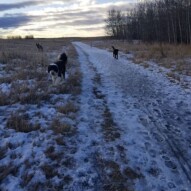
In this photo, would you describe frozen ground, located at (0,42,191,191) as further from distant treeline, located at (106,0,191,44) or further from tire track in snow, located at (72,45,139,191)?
distant treeline, located at (106,0,191,44)

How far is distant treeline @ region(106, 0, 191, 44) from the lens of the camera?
Result: 4284 cm

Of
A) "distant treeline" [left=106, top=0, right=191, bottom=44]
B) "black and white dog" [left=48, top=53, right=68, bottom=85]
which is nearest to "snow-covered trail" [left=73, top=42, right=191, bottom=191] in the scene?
"black and white dog" [left=48, top=53, right=68, bottom=85]

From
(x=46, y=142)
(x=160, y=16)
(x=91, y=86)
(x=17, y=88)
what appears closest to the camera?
(x=46, y=142)

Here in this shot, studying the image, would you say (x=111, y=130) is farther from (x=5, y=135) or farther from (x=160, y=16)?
(x=160, y=16)

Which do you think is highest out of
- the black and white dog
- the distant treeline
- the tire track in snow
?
the distant treeline

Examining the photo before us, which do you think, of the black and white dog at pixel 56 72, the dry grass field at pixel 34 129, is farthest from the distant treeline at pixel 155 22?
the dry grass field at pixel 34 129

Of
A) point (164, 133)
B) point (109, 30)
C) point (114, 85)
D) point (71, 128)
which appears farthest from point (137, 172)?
point (109, 30)

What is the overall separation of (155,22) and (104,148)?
54.3m

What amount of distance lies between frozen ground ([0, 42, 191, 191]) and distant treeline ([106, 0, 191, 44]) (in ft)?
101

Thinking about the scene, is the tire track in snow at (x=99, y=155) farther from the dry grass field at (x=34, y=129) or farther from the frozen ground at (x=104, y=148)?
the dry grass field at (x=34, y=129)

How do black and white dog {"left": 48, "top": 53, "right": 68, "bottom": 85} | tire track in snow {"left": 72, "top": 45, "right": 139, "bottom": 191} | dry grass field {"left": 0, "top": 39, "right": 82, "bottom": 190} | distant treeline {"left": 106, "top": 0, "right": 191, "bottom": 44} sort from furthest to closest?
distant treeline {"left": 106, "top": 0, "right": 191, "bottom": 44}
black and white dog {"left": 48, "top": 53, "right": 68, "bottom": 85}
dry grass field {"left": 0, "top": 39, "right": 82, "bottom": 190}
tire track in snow {"left": 72, "top": 45, "right": 139, "bottom": 191}

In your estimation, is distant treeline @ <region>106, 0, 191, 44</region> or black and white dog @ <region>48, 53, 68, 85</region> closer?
black and white dog @ <region>48, 53, 68, 85</region>

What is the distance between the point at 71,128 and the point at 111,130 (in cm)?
95

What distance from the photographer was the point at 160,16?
52812 millimetres
